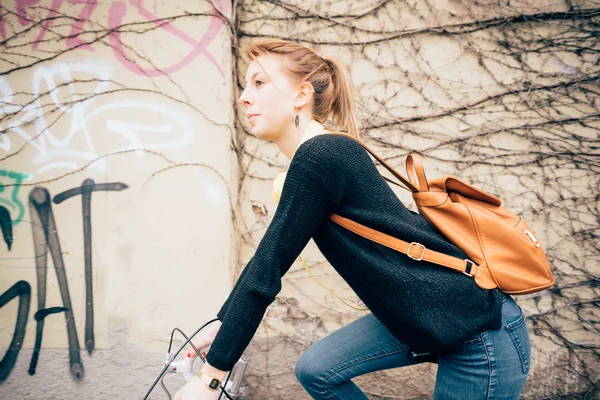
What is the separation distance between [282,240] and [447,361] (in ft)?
2.01

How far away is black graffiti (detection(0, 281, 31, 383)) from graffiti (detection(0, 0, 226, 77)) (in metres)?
1.49

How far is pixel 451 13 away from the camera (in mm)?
2393

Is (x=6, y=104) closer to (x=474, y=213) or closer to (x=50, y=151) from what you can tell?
(x=50, y=151)

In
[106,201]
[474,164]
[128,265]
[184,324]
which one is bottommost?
[184,324]

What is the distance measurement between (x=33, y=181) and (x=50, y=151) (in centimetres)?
21

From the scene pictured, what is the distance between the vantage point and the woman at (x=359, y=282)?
91 cm

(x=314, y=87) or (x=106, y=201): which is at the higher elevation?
(x=314, y=87)

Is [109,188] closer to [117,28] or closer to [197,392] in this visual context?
[117,28]

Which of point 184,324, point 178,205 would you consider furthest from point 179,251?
point 184,324

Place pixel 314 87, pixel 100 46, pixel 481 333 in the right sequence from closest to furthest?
pixel 481 333 < pixel 314 87 < pixel 100 46

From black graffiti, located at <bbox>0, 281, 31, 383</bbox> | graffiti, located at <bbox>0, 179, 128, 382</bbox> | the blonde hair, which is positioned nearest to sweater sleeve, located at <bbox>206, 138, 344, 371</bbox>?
the blonde hair

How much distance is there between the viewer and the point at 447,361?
1085 mm

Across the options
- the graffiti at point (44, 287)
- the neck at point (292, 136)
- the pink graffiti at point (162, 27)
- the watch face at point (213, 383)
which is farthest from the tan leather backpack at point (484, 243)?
the graffiti at point (44, 287)

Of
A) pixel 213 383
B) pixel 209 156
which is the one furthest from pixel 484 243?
pixel 209 156
